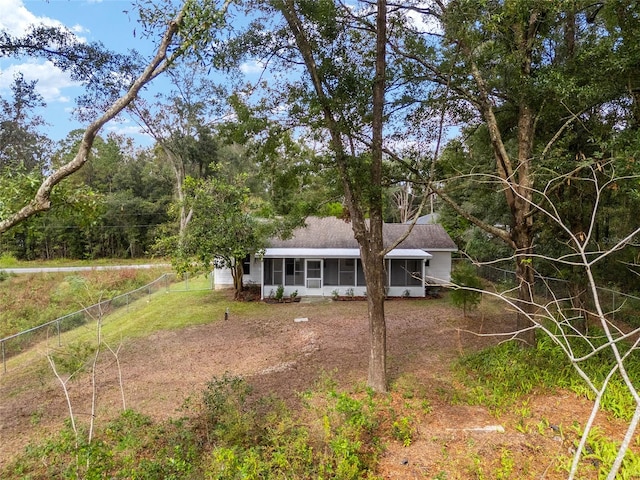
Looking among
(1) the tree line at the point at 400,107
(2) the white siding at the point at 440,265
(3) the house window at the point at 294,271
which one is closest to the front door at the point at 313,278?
(3) the house window at the point at 294,271

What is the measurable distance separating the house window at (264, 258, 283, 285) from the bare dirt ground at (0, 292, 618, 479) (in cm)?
304

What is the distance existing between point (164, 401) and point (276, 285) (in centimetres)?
1019

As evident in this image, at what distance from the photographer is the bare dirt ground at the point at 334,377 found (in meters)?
5.02

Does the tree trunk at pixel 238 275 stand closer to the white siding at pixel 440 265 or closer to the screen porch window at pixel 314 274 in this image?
the screen porch window at pixel 314 274

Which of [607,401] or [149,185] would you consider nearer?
[607,401]

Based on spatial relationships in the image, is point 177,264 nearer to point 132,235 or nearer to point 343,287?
point 343,287

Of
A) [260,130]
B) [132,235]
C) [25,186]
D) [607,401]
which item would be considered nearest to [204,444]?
[25,186]

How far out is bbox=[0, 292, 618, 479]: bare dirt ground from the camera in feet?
16.5

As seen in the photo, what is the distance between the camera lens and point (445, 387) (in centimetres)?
716

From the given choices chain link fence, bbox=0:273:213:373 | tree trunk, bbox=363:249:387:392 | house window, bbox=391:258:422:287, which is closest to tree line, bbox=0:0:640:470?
tree trunk, bbox=363:249:387:392

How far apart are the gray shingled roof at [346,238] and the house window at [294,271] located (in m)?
1.08

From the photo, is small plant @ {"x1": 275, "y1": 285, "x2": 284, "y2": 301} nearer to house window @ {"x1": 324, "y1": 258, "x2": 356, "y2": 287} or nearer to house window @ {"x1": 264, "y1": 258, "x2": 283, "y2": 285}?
house window @ {"x1": 264, "y1": 258, "x2": 283, "y2": 285}

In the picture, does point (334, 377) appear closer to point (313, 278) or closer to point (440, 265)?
point (313, 278)

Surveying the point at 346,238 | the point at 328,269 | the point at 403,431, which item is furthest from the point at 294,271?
the point at 403,431
